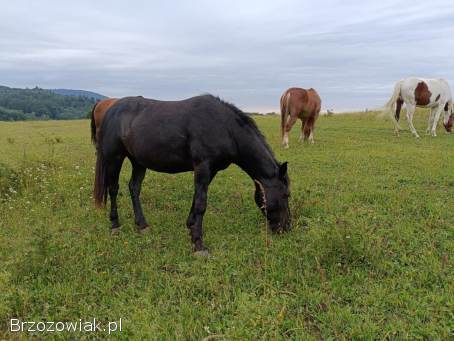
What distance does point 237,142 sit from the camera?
13.9ft

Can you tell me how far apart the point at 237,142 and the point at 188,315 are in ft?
6.69

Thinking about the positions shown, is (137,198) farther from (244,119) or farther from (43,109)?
(43,109)

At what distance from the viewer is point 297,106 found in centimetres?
1073

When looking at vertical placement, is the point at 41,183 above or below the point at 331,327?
above

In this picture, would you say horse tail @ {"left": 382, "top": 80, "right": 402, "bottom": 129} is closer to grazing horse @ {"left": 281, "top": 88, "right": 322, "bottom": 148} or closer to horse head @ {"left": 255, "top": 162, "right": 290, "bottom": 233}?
grazing horse @ {"left": 281, "top": 88, "right": 322, "bottom": 148}

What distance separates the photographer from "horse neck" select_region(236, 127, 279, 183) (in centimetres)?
424

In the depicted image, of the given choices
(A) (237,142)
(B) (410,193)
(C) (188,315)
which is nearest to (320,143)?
(B) (410,193)

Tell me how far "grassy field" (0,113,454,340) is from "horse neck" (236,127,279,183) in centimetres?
74

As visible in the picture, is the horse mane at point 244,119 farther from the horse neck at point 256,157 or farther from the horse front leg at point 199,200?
the horse front leg at point 199,200

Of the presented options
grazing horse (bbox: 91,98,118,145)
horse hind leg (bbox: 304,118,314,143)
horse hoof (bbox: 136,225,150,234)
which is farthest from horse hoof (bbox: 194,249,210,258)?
horse hind leg (bbox: 304,118,314,143)

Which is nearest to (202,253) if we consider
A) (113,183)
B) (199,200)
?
(199,200)

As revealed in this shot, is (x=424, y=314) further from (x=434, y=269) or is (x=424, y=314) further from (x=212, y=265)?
(x=212, y=265)

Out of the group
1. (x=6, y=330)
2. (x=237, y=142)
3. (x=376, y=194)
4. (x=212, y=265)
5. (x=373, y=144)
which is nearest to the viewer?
(x=6, y=330)

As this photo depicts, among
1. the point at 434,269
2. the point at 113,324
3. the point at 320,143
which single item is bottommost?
the point at 113,324
